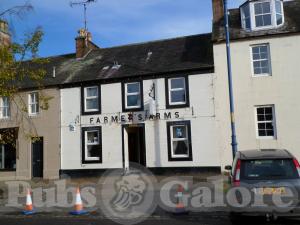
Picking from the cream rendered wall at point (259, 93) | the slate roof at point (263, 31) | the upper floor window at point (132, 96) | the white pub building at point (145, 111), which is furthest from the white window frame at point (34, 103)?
the slate roof at point (263, 31)

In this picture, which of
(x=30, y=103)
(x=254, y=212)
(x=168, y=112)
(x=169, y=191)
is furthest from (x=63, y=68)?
(x=254, y=212)

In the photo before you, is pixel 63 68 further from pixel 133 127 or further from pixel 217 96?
pixel 217 96

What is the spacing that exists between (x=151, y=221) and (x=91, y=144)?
12683 millimetres

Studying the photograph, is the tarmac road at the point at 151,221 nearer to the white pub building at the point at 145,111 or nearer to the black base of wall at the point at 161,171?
the black base of wall at the point at 161,171

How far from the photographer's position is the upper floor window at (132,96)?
21.2 meters

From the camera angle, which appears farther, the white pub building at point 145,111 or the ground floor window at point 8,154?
the ground floor window at point 8,154

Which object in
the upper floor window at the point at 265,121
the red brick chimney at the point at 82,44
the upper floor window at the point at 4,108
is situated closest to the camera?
the upper floor window at the point at 265,121

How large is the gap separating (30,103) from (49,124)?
206 cm

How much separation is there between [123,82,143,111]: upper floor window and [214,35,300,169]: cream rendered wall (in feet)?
14.2

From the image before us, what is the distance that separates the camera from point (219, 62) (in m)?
19.9

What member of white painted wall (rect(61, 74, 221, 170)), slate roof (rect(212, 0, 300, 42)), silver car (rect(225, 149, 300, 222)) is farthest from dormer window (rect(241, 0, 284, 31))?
silver car (rect(225, 149, 300, 222))

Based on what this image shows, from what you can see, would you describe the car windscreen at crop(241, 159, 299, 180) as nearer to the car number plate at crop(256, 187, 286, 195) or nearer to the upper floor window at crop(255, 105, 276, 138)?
the car number plate at crop(256, 187, 286, 195)

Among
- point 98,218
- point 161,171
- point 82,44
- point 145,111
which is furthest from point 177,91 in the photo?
point 98,218

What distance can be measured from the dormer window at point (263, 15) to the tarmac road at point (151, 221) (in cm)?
1290
